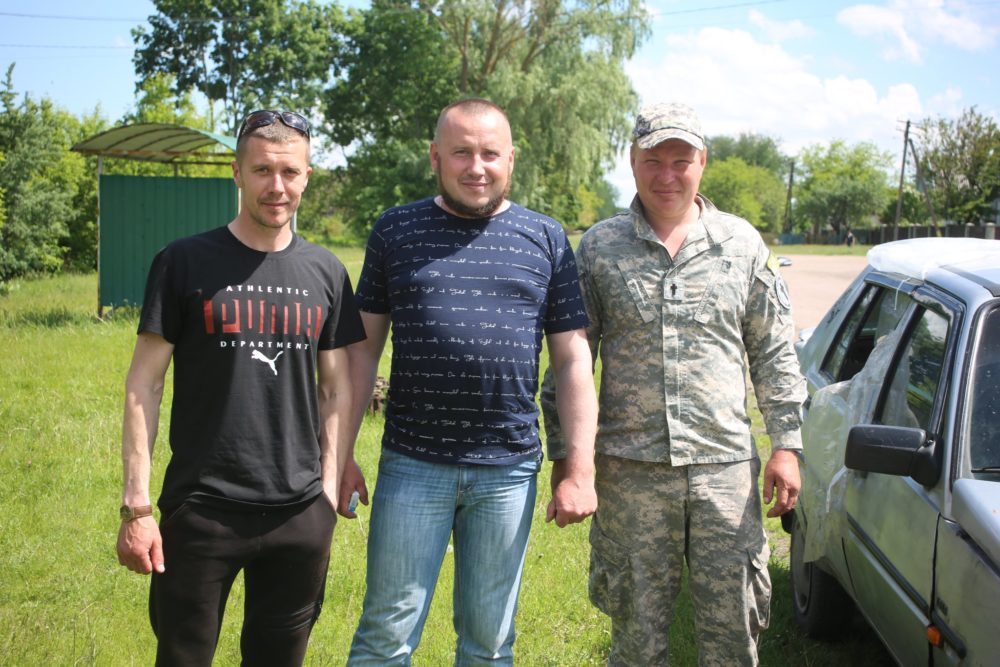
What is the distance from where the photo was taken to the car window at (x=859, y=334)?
421cm

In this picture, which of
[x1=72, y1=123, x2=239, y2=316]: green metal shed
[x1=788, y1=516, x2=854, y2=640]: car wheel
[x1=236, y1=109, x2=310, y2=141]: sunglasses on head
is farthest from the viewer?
[x1=72, y1=123, x2=239, y2=316]: green metal shed

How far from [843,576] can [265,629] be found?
88.8 inches

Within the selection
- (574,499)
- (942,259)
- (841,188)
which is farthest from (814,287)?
Answer: (841,188)

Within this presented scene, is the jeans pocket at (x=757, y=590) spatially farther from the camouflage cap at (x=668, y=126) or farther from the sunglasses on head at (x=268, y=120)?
the sunglasses on head at (x=268, y=120)

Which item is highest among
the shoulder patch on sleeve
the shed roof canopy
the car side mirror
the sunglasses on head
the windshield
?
the shed roof canopy

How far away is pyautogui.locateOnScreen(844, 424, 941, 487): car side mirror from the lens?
2805 millimetres

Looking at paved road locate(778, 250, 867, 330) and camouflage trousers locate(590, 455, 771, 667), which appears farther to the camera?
paved road locate(778, 250, 867, 330)

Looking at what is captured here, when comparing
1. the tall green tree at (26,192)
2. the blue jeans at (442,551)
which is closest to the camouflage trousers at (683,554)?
the blue jeans at (442,551)

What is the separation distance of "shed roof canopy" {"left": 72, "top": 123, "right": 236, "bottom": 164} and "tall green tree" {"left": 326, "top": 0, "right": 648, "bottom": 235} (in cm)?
2053

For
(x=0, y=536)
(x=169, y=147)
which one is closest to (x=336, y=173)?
(x=169, y=147)

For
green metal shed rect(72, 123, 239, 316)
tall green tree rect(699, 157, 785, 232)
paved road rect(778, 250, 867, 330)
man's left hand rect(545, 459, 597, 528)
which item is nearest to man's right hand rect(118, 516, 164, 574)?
man's left hand rect(545, 459, 597, 528)

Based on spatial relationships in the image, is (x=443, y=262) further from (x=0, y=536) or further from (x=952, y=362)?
(x=0, y=536)

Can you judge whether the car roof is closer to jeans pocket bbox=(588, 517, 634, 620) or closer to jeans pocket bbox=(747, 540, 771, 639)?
jeans pocket bbox=(747, 540, 771, 639)

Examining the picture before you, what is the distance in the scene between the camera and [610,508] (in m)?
3.02
